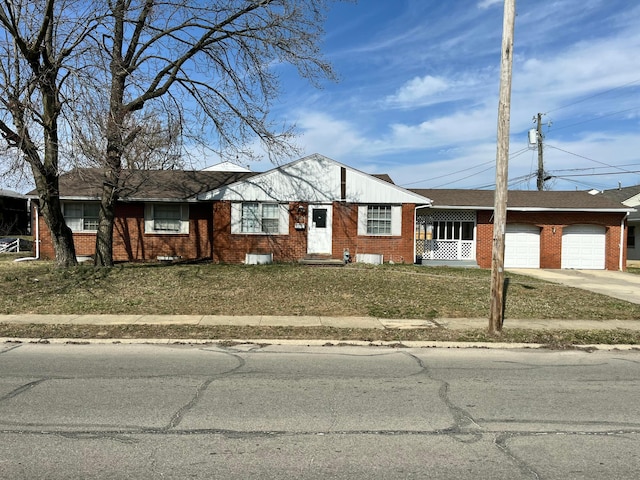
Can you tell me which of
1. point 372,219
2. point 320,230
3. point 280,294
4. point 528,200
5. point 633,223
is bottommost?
point 280,294

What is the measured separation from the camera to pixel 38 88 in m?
13.1

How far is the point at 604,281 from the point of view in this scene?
17859mm

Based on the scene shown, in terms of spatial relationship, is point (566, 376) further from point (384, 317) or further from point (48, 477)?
point (48, 477)

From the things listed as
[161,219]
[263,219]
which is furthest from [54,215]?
[263,219]

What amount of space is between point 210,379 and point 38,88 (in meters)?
11.0

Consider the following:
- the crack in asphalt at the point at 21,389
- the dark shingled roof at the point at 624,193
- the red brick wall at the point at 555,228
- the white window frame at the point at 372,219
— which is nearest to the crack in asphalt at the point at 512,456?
the crack in asphalt at the point at 21,389

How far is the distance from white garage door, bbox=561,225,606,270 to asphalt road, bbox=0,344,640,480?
1719 centimetres

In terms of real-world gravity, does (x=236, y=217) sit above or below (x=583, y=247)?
above

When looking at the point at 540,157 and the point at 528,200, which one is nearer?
the point at 528,200

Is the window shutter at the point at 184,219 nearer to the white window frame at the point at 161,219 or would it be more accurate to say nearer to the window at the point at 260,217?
the white window frame at the point at 161,219

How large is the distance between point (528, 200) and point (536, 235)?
1.84 meters

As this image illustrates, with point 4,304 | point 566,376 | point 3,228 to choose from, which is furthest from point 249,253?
point 3,228

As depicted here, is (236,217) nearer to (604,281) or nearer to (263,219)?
(263,219)

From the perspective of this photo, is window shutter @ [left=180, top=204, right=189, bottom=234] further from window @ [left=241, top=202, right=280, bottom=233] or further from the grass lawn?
the grass lawn
